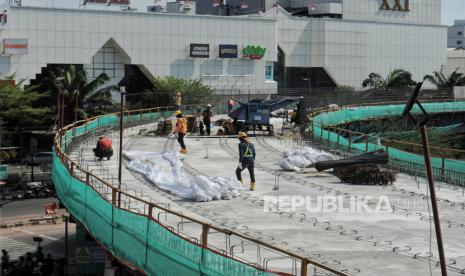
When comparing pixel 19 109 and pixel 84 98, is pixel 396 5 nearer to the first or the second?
pixel 84 98

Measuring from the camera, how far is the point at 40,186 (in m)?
58.0

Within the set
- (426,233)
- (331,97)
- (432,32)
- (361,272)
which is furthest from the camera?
(432,32)

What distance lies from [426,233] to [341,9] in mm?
86564

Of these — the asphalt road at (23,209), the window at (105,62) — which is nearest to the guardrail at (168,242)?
the asphalt road at (23,209)

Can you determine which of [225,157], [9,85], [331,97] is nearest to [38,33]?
[9,85]

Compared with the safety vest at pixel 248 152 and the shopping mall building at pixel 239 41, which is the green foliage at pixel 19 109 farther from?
the safety vest at pixel 248 152

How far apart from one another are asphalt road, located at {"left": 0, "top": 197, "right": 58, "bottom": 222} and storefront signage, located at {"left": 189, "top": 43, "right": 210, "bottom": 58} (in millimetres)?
32144

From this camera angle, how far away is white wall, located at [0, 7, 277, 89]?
77688mm

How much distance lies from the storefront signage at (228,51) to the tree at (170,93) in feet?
23.6

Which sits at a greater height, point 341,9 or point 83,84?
point 341,9

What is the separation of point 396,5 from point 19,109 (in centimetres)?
5907

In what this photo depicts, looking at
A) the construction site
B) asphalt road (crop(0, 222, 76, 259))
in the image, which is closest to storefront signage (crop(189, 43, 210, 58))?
asphalt road (crop(0, 222, 76, 259))

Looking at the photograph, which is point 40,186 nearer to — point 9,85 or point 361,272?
point 9,85

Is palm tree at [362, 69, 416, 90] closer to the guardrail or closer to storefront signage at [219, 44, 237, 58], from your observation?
storefront signage at [219, 44, 237, 58]
